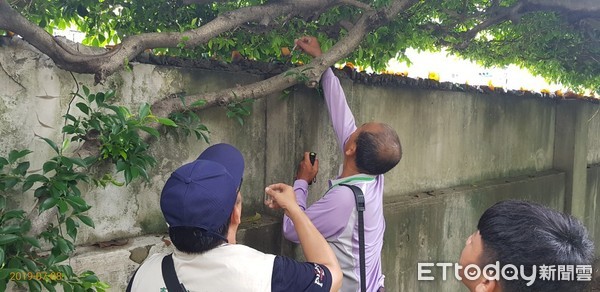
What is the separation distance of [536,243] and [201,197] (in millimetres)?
1063

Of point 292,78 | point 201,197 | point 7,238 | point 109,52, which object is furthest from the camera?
point 292,78

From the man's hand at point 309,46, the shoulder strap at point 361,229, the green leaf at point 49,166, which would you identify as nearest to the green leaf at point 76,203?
the green leaf at point 49,166

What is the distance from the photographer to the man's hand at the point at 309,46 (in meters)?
3.52

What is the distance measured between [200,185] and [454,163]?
14.6 feet

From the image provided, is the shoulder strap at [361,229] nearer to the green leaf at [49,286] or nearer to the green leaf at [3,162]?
the green leaf at [49,286]

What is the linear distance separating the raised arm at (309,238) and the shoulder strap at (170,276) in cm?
58

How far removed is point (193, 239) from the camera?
1669 mm

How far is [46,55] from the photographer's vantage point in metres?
2.59

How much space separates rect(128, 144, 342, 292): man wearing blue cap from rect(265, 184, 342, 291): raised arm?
0.15m

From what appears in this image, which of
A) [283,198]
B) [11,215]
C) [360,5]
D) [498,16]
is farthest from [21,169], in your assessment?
[498,16]

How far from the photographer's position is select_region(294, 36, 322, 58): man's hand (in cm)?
352

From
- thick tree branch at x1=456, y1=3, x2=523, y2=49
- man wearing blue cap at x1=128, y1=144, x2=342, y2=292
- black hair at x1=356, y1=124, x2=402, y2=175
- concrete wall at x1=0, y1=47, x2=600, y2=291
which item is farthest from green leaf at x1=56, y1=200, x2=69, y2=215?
thick tree branch at x1=456, y1=3, x2=523, y2=49

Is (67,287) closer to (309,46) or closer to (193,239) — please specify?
(193,239)

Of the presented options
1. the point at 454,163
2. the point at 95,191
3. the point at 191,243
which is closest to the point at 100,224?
the point at 95,191
